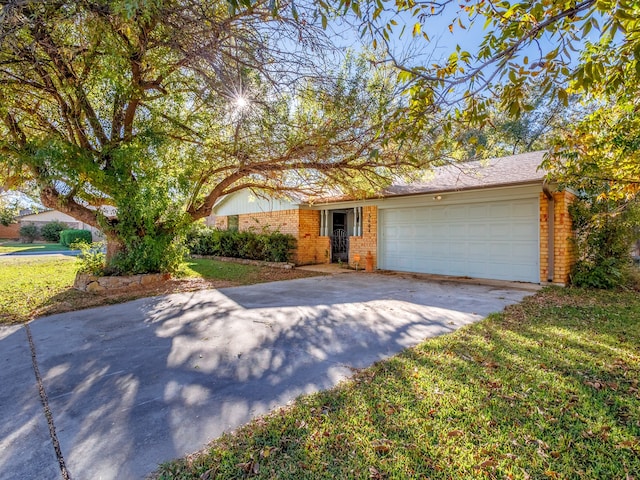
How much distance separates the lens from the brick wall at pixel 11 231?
31561 mm

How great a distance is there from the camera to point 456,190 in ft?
30.8

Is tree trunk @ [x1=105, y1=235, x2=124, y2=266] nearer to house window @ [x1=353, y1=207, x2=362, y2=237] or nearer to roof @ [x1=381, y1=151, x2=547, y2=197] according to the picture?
roof @ [x1=381, y1=151, x2=547, y2=197]

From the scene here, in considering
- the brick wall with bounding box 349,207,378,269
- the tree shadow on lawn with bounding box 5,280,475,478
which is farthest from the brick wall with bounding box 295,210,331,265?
the tree shadow on lawn with bounding box 5,280,475,478

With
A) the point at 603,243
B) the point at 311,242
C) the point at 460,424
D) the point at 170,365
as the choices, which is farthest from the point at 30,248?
the point at 603,243

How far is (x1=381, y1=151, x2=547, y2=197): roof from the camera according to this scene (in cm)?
856

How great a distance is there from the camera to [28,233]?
1121 inches

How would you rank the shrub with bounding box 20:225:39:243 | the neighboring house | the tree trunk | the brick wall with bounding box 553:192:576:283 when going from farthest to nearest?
the neighboring house < the shrub with bounding box 20:225:39:243 < the tree trunk < the brick wall with bounding box 553:192:576:283

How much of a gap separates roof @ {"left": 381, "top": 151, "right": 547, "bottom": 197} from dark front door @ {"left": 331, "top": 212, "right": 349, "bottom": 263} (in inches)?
157

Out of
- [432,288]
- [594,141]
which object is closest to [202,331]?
[432,288]

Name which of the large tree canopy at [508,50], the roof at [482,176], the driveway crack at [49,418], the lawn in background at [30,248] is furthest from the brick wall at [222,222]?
the large tree canopy at [508,50]

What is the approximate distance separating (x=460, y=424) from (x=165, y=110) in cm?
847

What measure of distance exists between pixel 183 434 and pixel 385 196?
32.0ft

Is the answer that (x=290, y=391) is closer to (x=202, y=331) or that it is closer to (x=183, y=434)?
(x=183, y=434)

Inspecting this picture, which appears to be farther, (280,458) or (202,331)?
(202,331)
